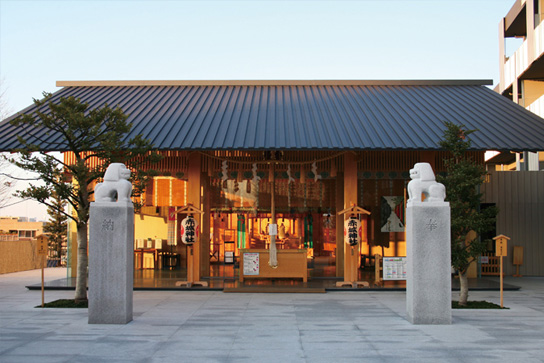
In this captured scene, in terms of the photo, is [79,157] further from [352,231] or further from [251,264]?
[352,231]

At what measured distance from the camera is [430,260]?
11211 mm

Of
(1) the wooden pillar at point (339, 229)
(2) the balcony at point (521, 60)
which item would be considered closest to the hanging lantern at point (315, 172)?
(1) the wooden pillar at point (339, 229)

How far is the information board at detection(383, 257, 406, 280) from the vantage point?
54.9ft

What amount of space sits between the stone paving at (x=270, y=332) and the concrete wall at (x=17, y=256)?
944cm

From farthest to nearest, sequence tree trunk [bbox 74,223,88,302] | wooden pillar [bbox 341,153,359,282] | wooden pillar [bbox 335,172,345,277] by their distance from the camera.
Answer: wooden pillar [bbox 335,172,345,277] → wooden pillar [bbox 341,153,359,282] → tree trunk [bbox 74,223,88,302]

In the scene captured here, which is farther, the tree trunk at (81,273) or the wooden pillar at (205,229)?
the wooden pillar at (205,229)

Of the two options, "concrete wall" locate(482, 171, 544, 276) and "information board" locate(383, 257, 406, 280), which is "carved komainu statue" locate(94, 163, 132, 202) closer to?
"information board" locate(383, 257, 406, 280)

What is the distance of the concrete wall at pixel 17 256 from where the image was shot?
22.9m

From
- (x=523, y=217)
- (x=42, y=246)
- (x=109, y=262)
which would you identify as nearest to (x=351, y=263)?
(x=109, y=262)

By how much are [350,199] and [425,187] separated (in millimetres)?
5780

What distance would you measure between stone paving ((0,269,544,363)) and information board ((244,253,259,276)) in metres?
2.97

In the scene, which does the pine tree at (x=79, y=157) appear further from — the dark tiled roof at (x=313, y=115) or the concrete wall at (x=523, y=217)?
the concrete wall at (x=523, y=217)

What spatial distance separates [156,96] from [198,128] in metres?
4.24

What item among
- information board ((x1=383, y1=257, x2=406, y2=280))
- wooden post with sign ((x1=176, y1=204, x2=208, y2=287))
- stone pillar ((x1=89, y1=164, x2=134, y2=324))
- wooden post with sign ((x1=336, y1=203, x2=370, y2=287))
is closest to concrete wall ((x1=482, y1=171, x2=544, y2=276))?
information board ((x1=383, y1=257, x2=406, y2=280))
